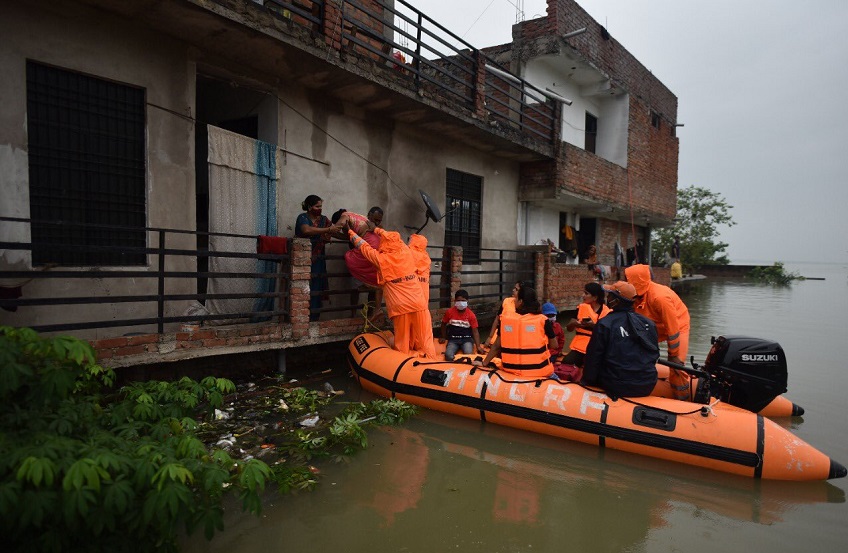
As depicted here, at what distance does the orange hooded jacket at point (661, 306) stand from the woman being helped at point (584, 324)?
392 mm

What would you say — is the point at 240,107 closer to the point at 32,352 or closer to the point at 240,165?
the point at 240,165

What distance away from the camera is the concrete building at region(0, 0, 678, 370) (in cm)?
493

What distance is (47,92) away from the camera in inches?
197

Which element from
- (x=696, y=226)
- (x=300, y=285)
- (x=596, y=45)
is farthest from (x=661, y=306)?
(x=696, y=226)

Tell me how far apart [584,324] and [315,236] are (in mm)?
3782

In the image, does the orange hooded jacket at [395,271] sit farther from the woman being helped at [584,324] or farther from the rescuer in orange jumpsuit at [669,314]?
the rescuer in orange jumpsuit at [669,314]

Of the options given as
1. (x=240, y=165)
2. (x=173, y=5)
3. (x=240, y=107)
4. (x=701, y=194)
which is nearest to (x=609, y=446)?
(x=240, y=165)

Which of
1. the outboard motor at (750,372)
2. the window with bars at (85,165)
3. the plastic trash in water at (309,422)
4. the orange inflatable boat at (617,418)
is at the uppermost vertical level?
the window with bars at (85,165)

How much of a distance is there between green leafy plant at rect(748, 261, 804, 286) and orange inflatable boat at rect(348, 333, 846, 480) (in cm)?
3714

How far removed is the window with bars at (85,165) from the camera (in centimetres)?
495

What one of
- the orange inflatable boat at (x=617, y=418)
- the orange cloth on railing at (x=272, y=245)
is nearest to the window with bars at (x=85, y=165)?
the orange cloth on railing at (x=272, y=245)

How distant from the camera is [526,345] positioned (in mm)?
5582

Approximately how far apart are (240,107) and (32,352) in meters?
5.97

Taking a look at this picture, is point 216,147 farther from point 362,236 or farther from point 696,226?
point 696,226
